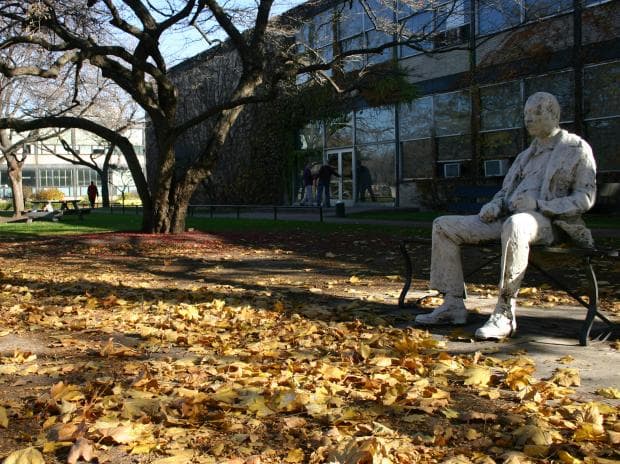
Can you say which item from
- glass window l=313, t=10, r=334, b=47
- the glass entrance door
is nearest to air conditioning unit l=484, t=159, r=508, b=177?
the glass entrance door

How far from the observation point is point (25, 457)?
104 inches

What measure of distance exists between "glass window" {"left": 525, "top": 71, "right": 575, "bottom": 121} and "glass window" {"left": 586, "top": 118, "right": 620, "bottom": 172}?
2.41 feet

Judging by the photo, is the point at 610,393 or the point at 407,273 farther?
the point at 407,273

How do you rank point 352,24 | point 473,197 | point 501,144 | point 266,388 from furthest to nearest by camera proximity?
1. point 352,24
2. point 501,144
3. point 473,197
4. point 266,388

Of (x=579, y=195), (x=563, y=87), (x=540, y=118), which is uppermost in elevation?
(x=563, y=87)

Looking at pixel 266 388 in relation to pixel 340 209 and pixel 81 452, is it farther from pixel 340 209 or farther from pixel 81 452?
pixel 340 209

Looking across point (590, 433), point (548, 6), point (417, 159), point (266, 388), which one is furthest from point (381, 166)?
point (590, 433)

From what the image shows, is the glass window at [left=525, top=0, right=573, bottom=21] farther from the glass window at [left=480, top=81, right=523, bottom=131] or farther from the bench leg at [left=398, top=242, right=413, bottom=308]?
the bench leg at [left=398, top=242, right=413, bottom=308]

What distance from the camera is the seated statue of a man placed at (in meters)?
4.54

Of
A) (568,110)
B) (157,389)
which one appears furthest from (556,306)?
(568,110)

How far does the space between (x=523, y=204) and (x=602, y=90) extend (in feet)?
52.2

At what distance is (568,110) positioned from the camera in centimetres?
1967

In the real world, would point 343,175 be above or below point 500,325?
above

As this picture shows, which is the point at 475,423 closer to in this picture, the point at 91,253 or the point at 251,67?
the point at 91,253
